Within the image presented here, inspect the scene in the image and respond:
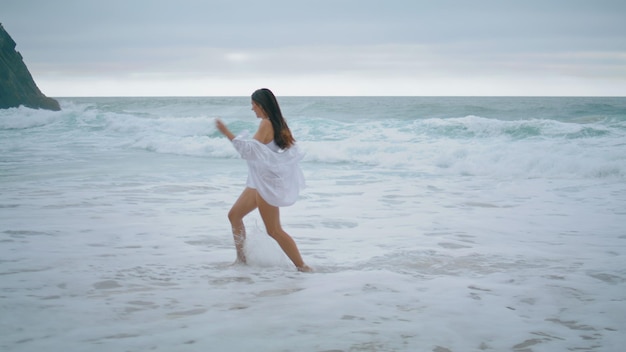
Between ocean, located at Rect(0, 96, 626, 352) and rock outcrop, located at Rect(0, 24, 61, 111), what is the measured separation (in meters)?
36.5

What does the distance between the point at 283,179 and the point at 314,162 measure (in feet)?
40.2

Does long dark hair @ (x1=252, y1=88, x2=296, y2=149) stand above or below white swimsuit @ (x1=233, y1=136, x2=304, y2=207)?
above

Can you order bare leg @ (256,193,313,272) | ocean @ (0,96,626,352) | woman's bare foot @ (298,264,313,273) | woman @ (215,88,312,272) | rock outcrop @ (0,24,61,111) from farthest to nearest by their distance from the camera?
rock outcrop @ (0,24,61,111) < woman's bare foot @ (298,264,313,273) < bare leg @ (256,193,313,272) < woman @ (215,88,312,272) < ocean @ (0,96,626,352)

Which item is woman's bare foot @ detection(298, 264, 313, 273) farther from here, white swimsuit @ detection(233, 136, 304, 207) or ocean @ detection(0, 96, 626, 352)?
white swimsuit @ detection(233, 136, 304, 207)

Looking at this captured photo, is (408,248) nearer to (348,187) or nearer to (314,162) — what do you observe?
(348,187)

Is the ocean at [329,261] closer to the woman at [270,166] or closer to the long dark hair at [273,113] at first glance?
the woman at [270,166]

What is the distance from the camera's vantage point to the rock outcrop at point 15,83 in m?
46.6

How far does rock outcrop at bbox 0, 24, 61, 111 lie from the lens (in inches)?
1834

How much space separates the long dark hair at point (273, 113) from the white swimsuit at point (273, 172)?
91 mm

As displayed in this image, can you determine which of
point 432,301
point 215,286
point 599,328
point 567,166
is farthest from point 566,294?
point 567,166

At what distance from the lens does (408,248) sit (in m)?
6.52

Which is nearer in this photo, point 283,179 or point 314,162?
point 283,179

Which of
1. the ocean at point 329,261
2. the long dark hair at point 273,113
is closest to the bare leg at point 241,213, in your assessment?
the ocean at point 329,261

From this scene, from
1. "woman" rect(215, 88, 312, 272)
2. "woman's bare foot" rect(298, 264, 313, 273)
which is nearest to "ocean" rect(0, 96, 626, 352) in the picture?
"woman's bare foot" rect(298, 264, 313, 273)
